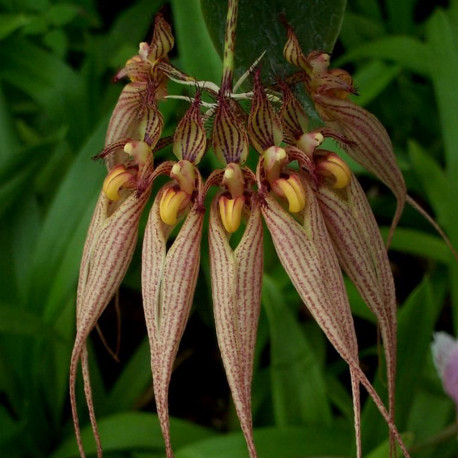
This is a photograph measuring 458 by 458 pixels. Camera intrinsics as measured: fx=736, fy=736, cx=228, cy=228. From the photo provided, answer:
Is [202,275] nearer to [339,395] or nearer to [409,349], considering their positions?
[339,395]

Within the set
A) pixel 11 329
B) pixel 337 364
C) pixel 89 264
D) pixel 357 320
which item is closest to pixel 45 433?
pixel 11 329

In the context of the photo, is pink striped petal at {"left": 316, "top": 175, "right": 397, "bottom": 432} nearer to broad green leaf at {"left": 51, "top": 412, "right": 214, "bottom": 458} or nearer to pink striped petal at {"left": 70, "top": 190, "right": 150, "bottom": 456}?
pink striped petal at {"left": 70, "top": 190, "right": 150, "bottom": 456}

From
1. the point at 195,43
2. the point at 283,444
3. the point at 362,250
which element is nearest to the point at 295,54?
the point at 362,250

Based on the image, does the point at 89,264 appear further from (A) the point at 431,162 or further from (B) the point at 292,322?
(A) the point at 431,162

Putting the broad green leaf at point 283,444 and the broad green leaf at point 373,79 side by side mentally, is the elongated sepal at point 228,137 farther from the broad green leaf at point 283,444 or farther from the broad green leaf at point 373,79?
the broad green leaf at point 373,79

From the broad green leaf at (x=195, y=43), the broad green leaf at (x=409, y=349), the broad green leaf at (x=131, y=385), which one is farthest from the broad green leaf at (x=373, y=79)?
the broad green leaf at (x=131, y=385)
